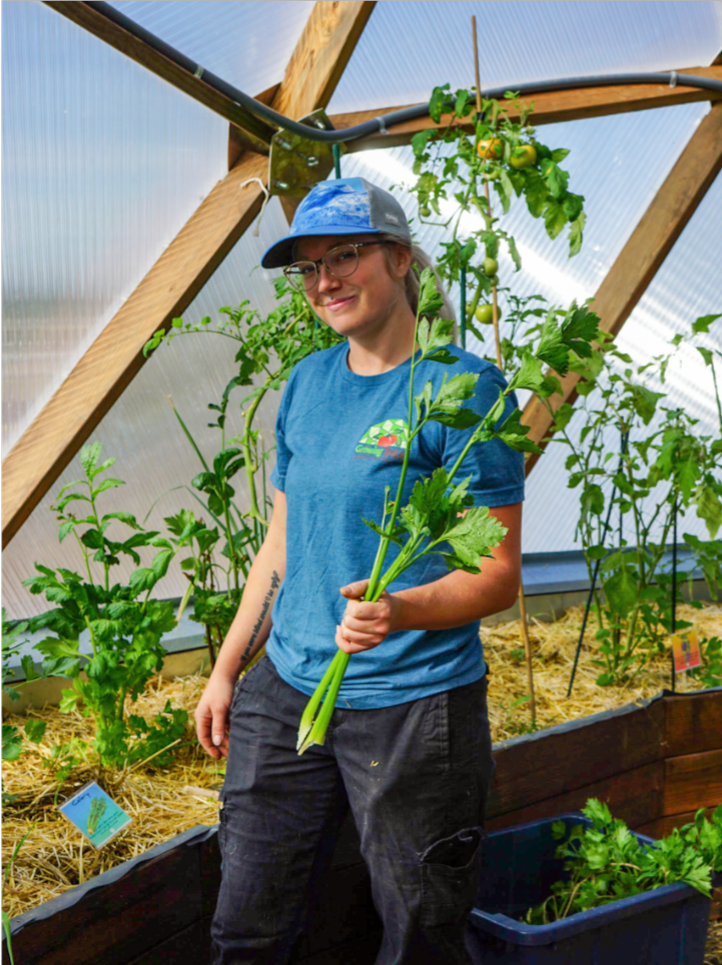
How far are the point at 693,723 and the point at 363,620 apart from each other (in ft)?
4.60

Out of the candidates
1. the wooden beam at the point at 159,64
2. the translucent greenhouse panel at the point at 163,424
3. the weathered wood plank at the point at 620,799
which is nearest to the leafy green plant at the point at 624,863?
the weathered wood plank at the point at 620,799

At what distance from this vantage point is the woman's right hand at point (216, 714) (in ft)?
4.44

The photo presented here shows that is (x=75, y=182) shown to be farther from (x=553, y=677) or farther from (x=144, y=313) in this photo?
(x=553, y=677)

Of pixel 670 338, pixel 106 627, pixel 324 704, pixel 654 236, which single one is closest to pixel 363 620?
pixel 324 704

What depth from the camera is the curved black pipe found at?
1.79 metres

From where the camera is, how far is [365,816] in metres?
1.11

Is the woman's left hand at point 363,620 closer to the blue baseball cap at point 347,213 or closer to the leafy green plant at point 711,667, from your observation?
the blue baseball cap at point 347,213

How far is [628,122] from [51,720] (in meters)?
2.66

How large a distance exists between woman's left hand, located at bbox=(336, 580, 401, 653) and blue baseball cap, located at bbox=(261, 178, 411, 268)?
0.52 m

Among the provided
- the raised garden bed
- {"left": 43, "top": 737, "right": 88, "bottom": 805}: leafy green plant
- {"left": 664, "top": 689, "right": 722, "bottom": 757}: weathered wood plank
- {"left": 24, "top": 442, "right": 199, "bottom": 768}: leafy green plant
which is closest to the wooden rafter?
{"left": 24, "top": 442, "right": 199, "bottom": 768}: leafy green plant

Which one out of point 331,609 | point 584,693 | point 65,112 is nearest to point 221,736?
point 331,609

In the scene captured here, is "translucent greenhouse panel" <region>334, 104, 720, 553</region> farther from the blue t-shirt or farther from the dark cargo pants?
the dark cargo pants

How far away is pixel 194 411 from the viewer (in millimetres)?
2633

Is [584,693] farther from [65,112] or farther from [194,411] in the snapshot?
[65,112]
